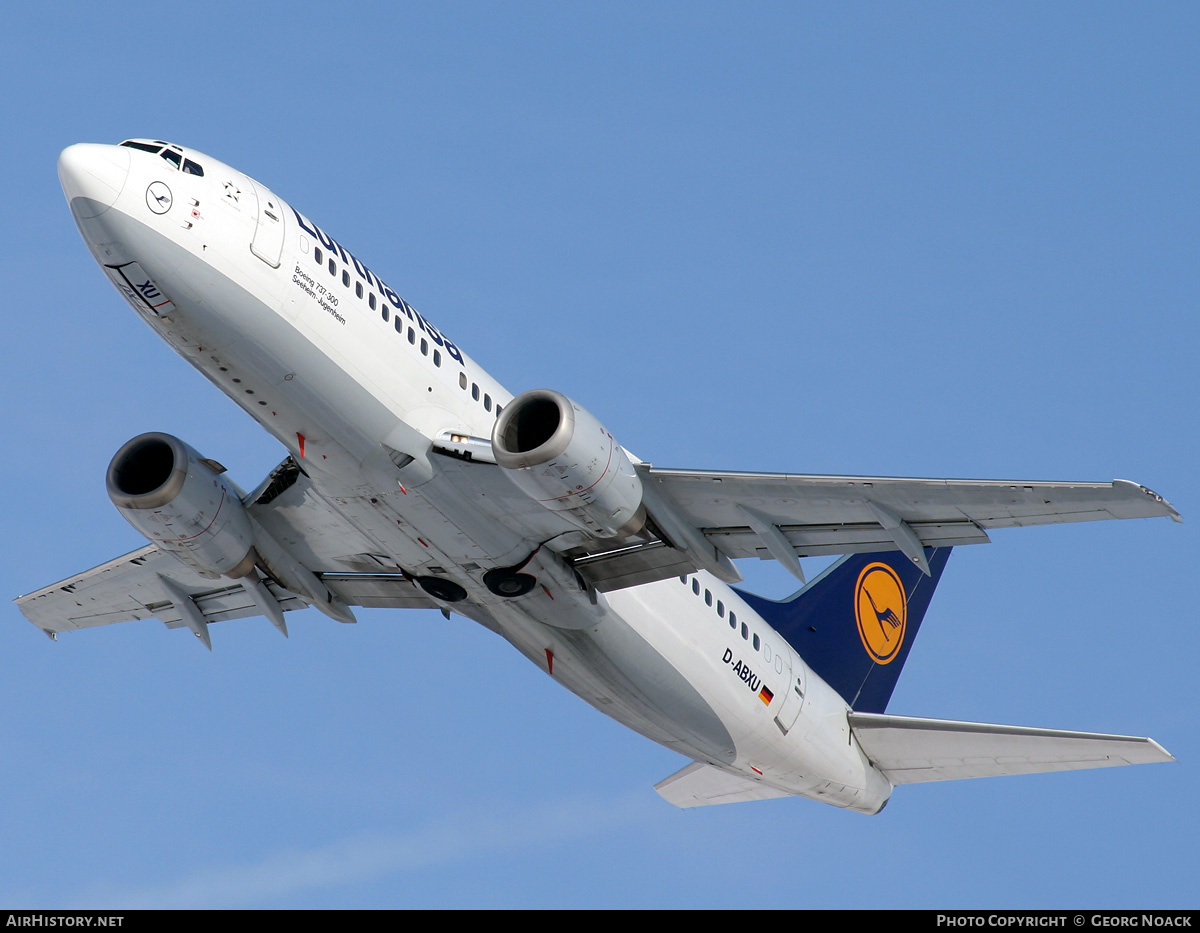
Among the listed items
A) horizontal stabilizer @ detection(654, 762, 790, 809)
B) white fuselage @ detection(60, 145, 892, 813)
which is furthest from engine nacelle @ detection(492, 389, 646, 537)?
horizontal stabilizer @ detection(654, 762, 790, 809)

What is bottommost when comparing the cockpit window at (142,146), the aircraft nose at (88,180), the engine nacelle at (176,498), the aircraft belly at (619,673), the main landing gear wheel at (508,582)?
the aircraft belly at (619,673)

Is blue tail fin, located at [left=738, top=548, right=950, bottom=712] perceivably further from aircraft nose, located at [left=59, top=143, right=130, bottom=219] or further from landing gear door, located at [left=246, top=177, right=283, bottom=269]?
aircraft nose, located at [left=59, top=143, right=130, bottom=219]

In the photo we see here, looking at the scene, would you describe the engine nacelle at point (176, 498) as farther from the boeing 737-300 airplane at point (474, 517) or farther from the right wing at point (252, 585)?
A: the right wing at point (252, 585)

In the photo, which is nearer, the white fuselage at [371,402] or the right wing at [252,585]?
the white fuselage at [371,402]

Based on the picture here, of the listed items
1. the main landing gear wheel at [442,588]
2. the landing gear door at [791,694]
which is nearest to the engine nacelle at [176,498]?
the main landing gear wheel at [442,588]

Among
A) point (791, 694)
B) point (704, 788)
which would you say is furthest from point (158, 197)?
point (704, 788)

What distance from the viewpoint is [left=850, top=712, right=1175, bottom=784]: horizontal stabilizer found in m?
26.5

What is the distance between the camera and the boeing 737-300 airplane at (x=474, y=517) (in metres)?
21.2

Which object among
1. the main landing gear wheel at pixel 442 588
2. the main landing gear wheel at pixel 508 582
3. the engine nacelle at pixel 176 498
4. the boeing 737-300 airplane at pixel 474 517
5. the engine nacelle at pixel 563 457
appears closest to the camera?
the boeing 737-300 airplane at pixel 474 517

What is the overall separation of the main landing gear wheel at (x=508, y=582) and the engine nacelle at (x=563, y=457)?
2.53 m

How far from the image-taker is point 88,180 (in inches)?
799

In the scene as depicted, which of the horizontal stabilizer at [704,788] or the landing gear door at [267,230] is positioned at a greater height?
the landing gear door at [267,230]

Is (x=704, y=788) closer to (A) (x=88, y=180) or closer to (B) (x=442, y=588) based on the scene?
(B) (x=442, y=588)

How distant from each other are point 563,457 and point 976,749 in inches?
495
